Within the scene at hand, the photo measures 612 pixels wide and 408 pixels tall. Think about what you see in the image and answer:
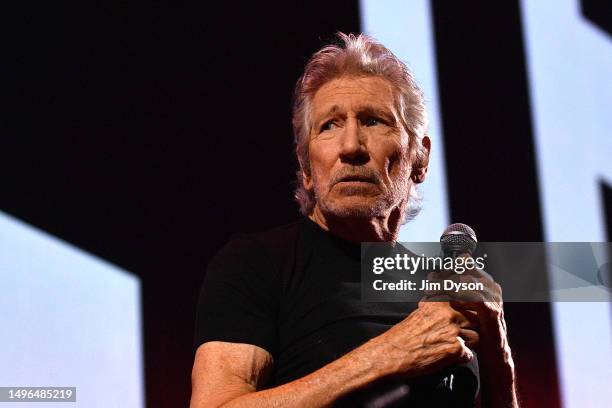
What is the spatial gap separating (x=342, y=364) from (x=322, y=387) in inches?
1.8

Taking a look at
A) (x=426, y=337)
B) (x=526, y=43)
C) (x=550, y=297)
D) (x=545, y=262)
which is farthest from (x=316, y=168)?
(x=526, y=43)

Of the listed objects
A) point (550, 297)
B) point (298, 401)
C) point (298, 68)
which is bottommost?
point (298, 401)

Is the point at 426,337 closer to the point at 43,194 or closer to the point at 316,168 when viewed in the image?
the point at 316,168

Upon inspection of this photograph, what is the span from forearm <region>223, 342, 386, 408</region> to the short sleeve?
0.10m

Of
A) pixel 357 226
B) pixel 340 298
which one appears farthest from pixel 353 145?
pixel 340 298

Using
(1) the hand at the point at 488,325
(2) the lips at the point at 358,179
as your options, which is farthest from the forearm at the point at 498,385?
(2) the lips at the point at 358,179

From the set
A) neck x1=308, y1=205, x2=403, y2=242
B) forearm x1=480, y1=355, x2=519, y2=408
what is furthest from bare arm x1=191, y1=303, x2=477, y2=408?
neck x1=308, y1=205, x2=403, y2=242

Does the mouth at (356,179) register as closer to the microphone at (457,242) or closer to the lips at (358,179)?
the lips at (358,179)

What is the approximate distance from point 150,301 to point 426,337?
87cm

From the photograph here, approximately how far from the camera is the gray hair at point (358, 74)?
4.98ft

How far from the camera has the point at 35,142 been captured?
1951mm

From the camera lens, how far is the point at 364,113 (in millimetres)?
1463

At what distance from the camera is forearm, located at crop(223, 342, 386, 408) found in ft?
3.89

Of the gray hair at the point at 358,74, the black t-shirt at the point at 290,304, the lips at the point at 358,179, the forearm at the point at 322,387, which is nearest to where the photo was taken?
the forearm at the point at 322,387
